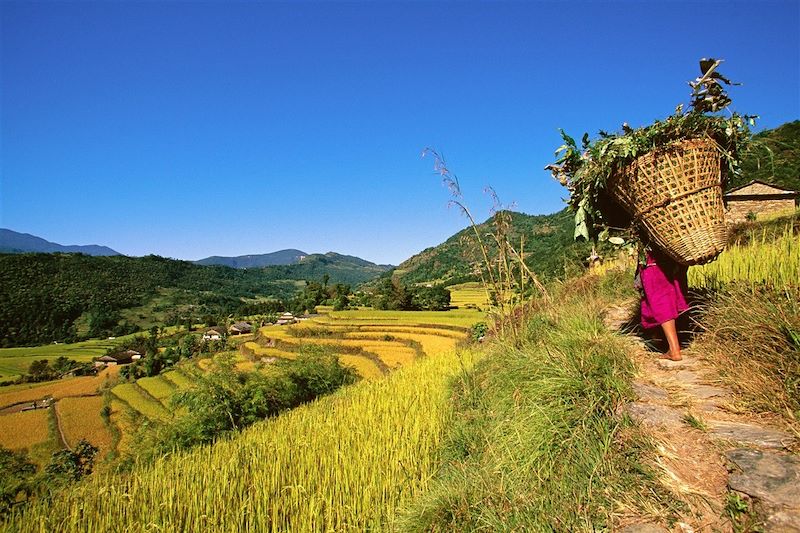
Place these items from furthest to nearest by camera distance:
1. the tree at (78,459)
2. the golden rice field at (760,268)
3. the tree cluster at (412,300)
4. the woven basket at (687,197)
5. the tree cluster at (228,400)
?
the tree cluster at (412,300) → the tree at (78,459) → the tree cluster at (228,400) → the golden rice field at (760,268) → the woven basket at (687,197)

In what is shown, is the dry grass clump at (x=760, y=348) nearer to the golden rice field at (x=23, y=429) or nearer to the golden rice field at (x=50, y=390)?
the golden rice field at (x=23, y=429)

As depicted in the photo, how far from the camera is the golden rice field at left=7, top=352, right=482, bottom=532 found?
2.69 metres

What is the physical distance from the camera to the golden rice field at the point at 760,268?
10.1ft

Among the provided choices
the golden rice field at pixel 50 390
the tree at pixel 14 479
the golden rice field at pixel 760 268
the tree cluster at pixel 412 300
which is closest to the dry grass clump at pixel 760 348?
the golden rice field at pixel 760 268

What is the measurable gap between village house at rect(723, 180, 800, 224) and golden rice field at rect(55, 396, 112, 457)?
35.0 metres

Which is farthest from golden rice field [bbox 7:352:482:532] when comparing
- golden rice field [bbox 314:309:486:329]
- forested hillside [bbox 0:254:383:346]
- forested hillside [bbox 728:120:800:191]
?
forested hillside [bbox 0:254:383:346]

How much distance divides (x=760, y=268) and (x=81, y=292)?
127647mm

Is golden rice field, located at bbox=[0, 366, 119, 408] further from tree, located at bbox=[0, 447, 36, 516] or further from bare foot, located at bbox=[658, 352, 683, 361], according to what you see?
bare foot, located at bbox=[658, 352, 683, 361]

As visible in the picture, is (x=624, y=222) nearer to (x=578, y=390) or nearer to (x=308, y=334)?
(x=578, y=390)

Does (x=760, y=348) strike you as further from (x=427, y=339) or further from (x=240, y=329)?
(x=240, y=329)

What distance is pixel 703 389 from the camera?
2336 mm

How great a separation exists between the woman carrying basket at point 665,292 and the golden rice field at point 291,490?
2.10 metres

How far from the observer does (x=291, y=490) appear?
3080 mm

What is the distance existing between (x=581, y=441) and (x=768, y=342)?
50.2 inches
